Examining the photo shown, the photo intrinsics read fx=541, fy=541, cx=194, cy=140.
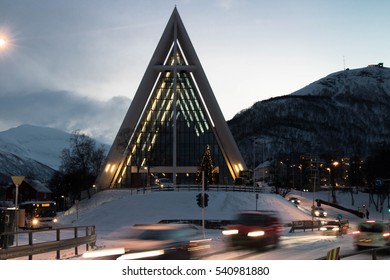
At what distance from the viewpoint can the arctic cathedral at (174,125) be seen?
86125 mm

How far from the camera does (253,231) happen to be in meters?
20.0

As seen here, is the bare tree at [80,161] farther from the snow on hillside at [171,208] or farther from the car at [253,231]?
the car at [253,231]

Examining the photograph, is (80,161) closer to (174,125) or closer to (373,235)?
(174,125)

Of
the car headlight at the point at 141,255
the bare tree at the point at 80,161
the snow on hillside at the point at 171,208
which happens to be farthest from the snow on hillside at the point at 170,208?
the car headlight at the point at 141,255

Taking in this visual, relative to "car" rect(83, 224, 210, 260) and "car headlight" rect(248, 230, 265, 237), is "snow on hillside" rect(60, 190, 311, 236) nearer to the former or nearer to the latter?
"car headlight" rect(248, 230, 265, 237)

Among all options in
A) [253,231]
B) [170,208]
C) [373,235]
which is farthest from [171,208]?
[373,235]

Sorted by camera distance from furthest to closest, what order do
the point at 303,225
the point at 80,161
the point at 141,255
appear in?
the point at 80,161 → the point at 303,225 → the point at 141,255

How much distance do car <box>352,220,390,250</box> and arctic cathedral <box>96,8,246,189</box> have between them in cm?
6343

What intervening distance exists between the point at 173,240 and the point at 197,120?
7664 cm

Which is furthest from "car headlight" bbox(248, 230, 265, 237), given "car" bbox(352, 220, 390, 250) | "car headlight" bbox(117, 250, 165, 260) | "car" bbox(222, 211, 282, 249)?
"car headlight" bbox(117, 250, 165, 260)

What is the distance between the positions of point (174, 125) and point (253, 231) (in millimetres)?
67200

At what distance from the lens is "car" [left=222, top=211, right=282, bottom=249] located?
785 inches

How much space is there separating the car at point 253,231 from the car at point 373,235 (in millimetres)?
3181
